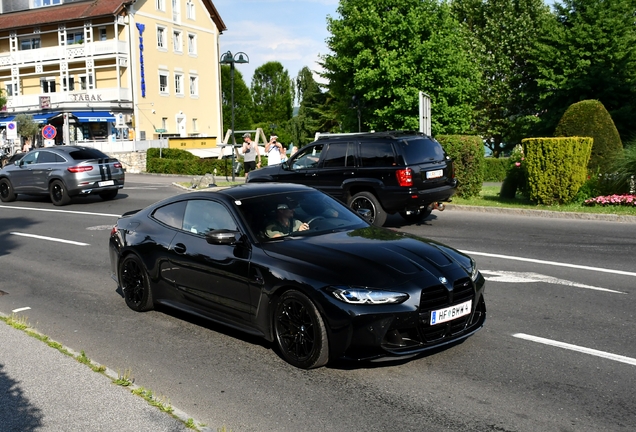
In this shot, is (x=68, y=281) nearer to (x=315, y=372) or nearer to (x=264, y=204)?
(x=264, y=204)

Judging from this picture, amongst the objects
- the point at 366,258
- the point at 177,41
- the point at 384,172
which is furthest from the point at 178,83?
the point at 366,258

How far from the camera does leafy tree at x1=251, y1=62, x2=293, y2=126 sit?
109375 millimetres

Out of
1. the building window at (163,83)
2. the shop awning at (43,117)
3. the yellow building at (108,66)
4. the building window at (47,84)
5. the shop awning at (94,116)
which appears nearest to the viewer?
the shop awning at (94,116)

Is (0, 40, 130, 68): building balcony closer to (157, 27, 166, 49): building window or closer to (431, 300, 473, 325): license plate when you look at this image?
(157, 27, 166, 49): building window

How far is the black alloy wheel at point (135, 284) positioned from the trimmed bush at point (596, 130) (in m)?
14.0

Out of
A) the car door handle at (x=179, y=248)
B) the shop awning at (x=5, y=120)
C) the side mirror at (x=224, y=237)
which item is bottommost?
the car door handle at (x=179, y=248)

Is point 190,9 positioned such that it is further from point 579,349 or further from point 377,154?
point 579,349

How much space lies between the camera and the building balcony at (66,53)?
59.7 metres

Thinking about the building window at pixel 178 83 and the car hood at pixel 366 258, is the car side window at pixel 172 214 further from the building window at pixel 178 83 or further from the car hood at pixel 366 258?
the building window at pixel 178 83

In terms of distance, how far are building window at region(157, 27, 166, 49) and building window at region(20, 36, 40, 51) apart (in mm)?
11517

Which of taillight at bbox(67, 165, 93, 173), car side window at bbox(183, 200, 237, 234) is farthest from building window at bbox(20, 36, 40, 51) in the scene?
car side window at bbox(183, 200, 237, 234)

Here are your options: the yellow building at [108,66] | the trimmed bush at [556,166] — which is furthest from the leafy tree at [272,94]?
the trimmed bush at [556,166]

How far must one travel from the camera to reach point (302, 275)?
5867 mm

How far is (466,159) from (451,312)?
48.2 feet
